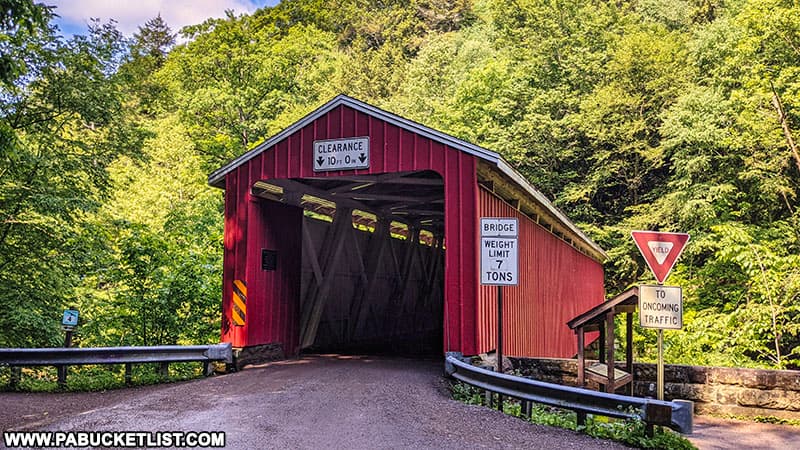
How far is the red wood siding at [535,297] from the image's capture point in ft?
29.3

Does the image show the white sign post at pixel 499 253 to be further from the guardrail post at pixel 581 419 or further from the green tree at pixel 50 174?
the green tree at pixel 50 174

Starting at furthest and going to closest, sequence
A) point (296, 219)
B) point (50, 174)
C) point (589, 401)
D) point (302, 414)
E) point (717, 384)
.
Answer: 1. point (50, 174)
2. point (296, 219)
3. point (717, 384)
4. point (302, 414)
5. point (589, 401)

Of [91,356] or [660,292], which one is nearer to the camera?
[660,292]

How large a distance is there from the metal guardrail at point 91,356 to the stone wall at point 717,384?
4.39 meters

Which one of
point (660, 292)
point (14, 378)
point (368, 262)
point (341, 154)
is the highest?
point (341, 154)

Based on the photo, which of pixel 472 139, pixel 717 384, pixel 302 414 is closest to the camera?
pixel 302 414

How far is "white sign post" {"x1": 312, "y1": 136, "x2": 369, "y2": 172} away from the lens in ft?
28.6

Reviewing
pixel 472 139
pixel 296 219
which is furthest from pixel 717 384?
pixel 472 139

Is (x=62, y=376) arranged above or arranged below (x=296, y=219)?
below

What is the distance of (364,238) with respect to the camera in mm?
14281

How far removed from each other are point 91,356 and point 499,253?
16.2 ft

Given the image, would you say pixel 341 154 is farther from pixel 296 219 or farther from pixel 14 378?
pixel 14 378

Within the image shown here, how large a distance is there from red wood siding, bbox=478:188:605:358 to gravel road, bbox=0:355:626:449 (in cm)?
166

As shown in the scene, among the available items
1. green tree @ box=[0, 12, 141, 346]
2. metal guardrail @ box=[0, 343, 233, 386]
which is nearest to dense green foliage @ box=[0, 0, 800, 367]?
green tree @ box=[0, 12, 141, 346]
